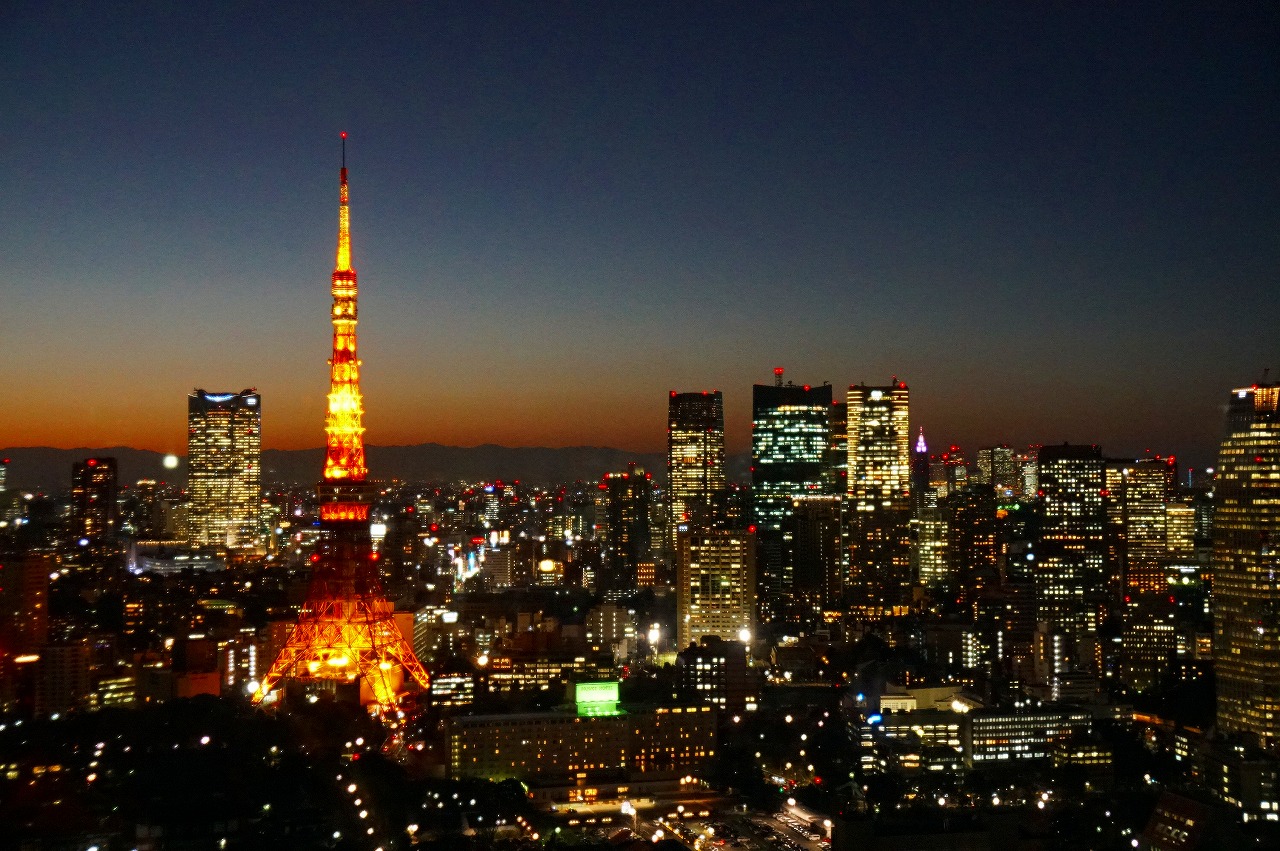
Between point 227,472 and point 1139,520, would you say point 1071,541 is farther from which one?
point 227,472

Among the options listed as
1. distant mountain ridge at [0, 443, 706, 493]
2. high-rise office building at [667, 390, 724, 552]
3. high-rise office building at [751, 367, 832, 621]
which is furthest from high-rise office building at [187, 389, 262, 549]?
high-rise office building at [751, 367, 832, 621]

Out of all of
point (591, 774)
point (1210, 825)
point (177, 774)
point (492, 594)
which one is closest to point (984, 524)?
point (492, 594)

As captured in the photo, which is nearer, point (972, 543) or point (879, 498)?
point (972, 543)

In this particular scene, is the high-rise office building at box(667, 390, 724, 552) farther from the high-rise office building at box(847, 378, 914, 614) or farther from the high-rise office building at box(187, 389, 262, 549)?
the high-rise office building at box(187, 389, 262, 549)

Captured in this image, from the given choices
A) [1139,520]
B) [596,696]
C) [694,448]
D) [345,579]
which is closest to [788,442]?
[694,448]

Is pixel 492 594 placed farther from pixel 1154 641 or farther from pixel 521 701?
pixel 1154 641

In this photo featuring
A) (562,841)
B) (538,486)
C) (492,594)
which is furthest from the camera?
(538,486)

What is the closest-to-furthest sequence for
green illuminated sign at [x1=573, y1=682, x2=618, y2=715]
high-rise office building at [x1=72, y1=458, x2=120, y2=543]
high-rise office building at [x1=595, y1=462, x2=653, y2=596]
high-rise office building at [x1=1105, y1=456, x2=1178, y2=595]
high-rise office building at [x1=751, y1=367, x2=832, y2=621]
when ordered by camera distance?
green illuminated sign at [x1=573, y1=682, x2=618, y2=715] < high-rise office building at [x1=72, y1=458, x2=120, y2=543] < high-rise office building at [x1=1105, y1=456, x2=1178, y2=595] < high-rise office building at [x1=595, y1=462, x2=653, y2=596] < high-rise office building at [x1=751, y1=367, x2=832, y2=621]
